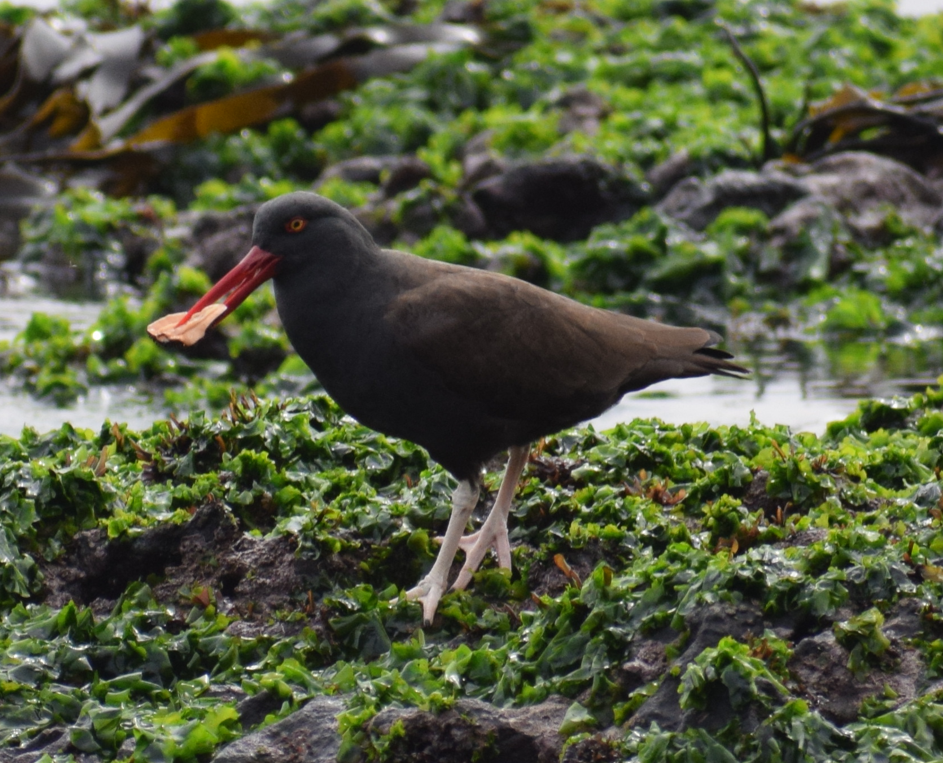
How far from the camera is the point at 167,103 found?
1308 cm

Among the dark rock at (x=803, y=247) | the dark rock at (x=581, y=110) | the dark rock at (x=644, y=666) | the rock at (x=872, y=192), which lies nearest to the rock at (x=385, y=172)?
the dark rock at (x=581, y=110)

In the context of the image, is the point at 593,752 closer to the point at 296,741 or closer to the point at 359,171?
the point at 296,741

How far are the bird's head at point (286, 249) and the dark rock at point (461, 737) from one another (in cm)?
155

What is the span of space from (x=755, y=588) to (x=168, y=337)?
2.02 metres

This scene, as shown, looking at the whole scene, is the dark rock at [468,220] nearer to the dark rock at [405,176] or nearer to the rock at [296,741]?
the dark rock at [405,176]

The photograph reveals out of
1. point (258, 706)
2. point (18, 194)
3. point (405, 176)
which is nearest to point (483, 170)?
point (405, 176)

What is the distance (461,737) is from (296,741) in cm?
45

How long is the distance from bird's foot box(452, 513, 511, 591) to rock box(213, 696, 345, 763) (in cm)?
83

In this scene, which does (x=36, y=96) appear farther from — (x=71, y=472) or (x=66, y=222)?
(x=71, y=472)

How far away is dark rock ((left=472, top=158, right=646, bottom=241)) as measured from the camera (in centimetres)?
1030

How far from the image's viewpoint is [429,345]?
A: 4219mm

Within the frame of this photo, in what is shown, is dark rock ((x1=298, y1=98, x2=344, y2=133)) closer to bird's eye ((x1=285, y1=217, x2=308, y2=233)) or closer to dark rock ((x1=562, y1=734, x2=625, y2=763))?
bird's eye ((x1=285, y1=217, x2=308, y2=233))

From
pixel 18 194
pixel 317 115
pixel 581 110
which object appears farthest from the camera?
pixel 317 115

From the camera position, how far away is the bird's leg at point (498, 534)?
4348mm
